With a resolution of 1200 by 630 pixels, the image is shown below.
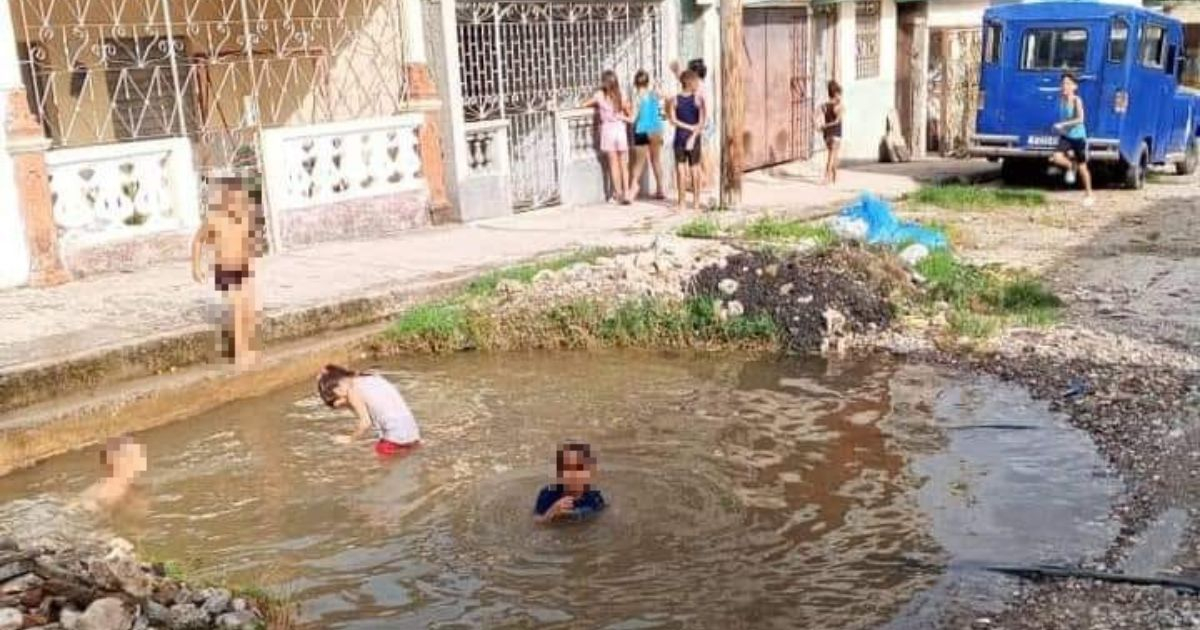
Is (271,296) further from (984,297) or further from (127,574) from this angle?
(984,297)

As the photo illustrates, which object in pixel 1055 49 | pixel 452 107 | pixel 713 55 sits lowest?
pixel 452 107

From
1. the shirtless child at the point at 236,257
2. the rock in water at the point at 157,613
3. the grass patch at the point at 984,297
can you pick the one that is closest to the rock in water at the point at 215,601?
the rock in water at the point at 157,613

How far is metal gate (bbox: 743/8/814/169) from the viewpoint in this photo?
59.1ft

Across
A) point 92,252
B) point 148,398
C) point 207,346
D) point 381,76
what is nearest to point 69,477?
point 148,398

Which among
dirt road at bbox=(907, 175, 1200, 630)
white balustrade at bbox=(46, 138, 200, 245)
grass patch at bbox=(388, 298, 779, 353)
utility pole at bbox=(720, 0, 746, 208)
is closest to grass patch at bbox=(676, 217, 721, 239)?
grass patch at bbox=(388, 298, 779, 353)

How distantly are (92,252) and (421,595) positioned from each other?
6.30 metres

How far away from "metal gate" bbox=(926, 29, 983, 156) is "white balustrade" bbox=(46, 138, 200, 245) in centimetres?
1566

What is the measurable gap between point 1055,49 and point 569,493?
43.2 feet

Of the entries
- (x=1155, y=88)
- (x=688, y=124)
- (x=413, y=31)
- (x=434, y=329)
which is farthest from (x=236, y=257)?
(x=1155, y=88)

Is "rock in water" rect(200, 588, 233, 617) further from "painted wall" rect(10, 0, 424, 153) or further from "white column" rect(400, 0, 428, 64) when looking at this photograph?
"white column" rect(400, 0, 428, 64)

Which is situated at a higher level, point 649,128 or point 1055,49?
point 1055,49

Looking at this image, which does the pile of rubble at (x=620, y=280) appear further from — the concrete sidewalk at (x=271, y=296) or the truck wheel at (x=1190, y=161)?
the truck wheel at (x=1190, y=161)

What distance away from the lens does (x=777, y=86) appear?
1867 centimetres

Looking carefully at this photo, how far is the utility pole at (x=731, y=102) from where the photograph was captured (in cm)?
1338
